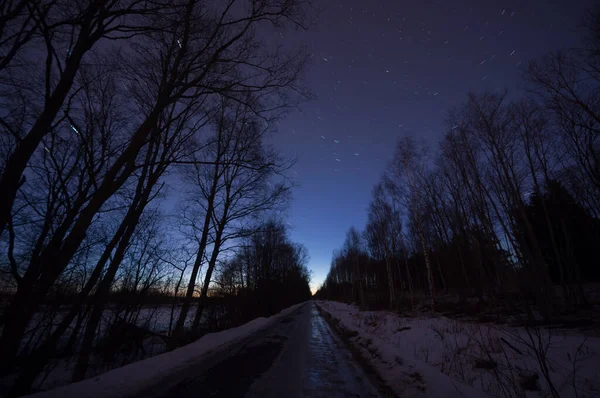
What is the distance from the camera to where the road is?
147 inches

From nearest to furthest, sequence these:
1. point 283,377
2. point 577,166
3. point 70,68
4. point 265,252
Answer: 1. point 70,68
2. point 283,377
3. point 577,166
4. point 265,252

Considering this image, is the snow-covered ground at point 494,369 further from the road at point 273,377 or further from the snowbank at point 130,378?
the snowbank at point 130,378

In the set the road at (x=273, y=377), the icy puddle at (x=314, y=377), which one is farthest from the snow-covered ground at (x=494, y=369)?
the road at (x=273, y=377)

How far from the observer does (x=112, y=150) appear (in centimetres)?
785

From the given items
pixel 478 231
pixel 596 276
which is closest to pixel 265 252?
pixel 478 231

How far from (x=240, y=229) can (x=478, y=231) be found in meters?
15.7

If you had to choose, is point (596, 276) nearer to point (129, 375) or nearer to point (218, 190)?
point (218, 190)

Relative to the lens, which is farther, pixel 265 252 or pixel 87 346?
pixel 265 252

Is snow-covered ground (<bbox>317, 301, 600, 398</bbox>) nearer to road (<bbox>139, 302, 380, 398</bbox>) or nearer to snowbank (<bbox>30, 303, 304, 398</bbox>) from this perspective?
road (<bbox>139, 302, 380, 398</bbox>)

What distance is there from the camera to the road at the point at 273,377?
3.74 meters

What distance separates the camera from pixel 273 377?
4.55 metres

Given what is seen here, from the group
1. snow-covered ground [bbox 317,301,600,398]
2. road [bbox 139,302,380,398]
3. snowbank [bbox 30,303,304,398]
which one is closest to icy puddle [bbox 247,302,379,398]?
road [bbox 139,302,380,398]

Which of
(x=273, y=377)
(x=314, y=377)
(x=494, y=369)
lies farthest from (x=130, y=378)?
(x=494, y=369)

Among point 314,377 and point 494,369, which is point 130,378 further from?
point 494,369
